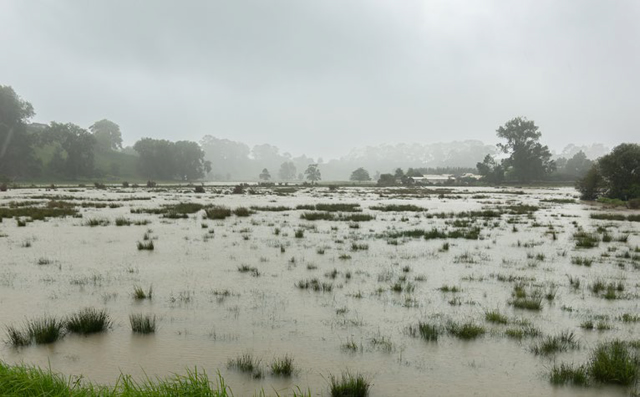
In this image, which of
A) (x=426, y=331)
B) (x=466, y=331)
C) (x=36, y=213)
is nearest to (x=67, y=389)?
(x=426, y=331)

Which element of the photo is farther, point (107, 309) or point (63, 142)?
point (63, 142)

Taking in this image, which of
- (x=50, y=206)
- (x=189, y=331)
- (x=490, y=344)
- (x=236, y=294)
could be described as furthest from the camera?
(x=50, y=206)

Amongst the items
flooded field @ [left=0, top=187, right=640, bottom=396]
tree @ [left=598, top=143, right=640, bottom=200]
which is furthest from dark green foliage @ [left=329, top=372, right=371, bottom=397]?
tree @ [left=598, top=143, right=640, bottom=200]

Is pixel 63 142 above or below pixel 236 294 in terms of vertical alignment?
above

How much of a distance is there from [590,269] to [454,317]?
6740 millimetres

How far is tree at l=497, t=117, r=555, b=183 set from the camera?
117812mm

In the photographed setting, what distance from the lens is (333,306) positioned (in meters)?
7.28

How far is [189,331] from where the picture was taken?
5.95 metres

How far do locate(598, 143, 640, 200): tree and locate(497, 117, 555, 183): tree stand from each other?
3468 inches

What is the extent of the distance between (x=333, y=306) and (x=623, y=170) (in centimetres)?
4373

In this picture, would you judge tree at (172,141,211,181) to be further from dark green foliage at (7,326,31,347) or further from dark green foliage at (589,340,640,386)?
dark green foliage at (589,340,640,386)

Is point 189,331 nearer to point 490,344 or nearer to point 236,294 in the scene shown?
point 236,294

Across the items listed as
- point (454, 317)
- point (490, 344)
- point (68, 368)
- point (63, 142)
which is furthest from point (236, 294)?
point (63, 142)

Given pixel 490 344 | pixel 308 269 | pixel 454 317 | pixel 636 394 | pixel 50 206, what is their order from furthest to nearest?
pixel 50 206 → pixel 308 269 → pixel 454 317 → pixel 490 344 → pixel 636 394
